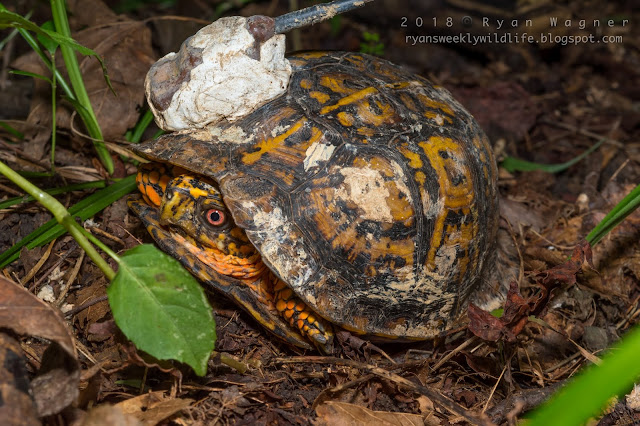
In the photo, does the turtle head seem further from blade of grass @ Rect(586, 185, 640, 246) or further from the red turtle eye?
blade of grass @ Rect(586, 185, 640, 246)

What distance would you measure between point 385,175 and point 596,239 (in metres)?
1.30

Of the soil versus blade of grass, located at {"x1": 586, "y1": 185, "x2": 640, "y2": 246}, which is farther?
blade of grass, located at {"x1": 586, "y1": 185, "x2": 640, "y2": 246}

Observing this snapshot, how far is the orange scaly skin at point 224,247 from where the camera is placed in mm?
2307

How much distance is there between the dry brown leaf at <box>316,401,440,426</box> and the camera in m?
2.10

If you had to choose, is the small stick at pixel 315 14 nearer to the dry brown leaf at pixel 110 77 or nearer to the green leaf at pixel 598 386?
the dry brown leaf at pixel 110 77

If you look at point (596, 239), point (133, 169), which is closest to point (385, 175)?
point (596, 239)

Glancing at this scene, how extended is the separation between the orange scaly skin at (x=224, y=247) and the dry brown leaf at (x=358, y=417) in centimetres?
28

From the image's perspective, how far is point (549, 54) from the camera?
520 cm

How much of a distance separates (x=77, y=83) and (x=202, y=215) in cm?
111

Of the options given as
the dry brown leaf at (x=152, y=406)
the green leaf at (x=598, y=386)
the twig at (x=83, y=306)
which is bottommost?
the dry brown leaf at (x=152, y=406)

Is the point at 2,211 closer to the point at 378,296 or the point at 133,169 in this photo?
the point at 133,169

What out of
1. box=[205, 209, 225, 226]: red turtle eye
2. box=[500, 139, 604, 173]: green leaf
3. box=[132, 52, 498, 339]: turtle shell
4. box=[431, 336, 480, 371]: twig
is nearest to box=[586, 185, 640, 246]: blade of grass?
box=[132, 52, 498, 339]: turtle shell

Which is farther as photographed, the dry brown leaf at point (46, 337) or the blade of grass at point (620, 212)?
the blade of grass at point (620, 212)

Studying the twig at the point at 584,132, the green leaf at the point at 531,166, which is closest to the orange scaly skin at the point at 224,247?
the green leaf at the point at 531,166
